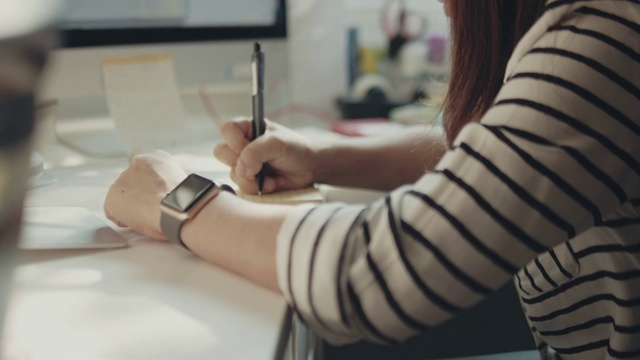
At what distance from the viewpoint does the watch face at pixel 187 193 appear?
0.66 metres

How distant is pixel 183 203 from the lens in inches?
26.2

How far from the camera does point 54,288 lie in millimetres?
603

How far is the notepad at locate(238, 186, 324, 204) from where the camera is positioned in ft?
2.69

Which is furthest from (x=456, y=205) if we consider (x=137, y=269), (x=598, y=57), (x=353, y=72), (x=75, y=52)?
(x=353, y=72)

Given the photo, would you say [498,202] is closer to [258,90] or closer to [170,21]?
[258,90]

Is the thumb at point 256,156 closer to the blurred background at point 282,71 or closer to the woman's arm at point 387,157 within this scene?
the woman's arm at point 387,157

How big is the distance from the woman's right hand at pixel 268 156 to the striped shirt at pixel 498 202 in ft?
0.85

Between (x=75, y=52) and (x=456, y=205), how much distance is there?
2.37 ft

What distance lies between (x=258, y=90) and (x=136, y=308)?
0.36 m

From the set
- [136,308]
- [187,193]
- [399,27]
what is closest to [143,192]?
[187,193]

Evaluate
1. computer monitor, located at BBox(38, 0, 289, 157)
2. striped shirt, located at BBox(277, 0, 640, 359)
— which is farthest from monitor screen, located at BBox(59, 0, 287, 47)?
striped shirt, located at BBox(277, 0, 640, 359)

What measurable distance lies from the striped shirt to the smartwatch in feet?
0.36

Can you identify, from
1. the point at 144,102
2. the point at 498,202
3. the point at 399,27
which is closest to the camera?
the point at 498,202

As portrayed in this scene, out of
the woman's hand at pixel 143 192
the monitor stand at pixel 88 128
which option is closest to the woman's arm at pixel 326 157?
the woman's hand at pixel 143 192
